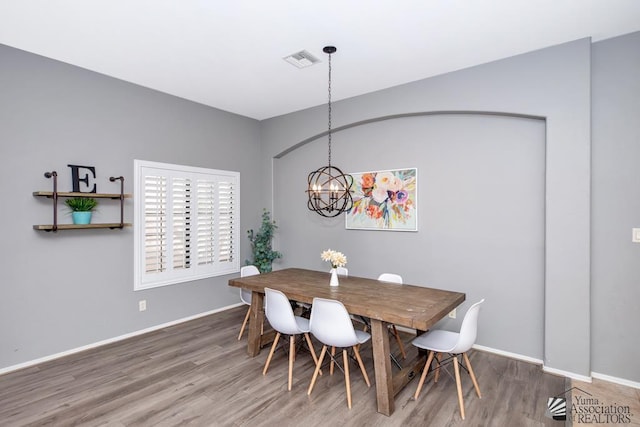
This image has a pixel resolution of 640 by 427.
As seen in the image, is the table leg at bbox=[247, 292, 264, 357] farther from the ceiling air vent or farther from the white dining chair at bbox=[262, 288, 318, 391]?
the ceiling air vent

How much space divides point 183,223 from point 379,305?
3.03 meters

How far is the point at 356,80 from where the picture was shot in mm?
3949

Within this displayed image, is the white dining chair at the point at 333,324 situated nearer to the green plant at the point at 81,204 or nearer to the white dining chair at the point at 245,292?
the white dining chair at the point at 245,292

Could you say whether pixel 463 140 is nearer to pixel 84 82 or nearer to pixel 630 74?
pixel 630 74

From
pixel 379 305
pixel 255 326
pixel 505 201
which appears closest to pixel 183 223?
pixel 255 326

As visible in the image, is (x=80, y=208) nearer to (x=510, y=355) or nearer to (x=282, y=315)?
(x=282, y=315)

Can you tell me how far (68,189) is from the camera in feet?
11.6

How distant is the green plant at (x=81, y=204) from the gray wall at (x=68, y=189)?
15cm

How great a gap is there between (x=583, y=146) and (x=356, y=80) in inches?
91.3

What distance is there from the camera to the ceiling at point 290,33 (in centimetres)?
255

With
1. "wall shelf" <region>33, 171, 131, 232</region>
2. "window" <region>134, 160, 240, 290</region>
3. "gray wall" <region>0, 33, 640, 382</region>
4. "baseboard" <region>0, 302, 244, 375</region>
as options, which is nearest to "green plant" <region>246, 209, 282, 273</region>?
"window" <region>134, 160, 240, 290</region>

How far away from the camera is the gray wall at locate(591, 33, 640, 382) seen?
290 cm

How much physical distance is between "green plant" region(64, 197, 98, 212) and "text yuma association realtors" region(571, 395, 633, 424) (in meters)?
4.64

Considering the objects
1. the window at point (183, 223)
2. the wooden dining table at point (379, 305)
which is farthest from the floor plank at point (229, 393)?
the window at point (183, 223)
